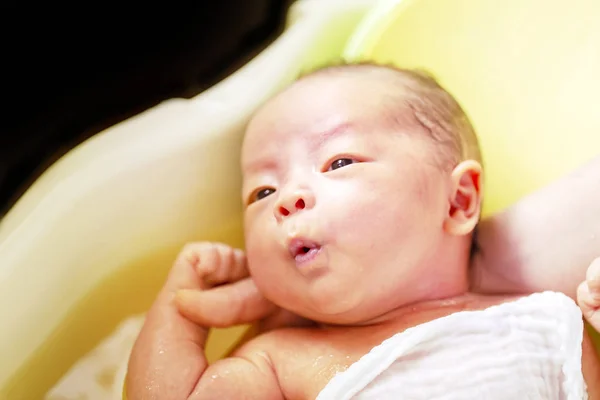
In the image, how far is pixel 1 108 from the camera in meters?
1.01

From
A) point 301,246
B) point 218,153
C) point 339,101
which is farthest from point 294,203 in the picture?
point 218,153

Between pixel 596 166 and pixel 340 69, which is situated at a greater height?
pixel 340 69

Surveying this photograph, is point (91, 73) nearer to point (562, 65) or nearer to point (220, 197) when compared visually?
point (220, 197)

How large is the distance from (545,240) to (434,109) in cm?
21

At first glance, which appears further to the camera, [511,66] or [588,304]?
[511,66]

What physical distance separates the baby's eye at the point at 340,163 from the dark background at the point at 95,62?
451 millimetres

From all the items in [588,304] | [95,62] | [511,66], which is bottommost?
[588,304]

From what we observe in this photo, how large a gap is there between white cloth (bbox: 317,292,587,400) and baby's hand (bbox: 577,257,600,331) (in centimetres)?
1

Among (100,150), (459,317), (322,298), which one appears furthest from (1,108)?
(459,317)

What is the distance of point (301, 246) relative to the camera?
0.72m

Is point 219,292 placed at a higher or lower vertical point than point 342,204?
lower

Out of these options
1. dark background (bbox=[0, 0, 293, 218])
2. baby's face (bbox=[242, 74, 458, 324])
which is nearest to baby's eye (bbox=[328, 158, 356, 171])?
baby's face (bbox=[242, 74, 458, 324])

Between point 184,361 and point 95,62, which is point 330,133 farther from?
point 95,62

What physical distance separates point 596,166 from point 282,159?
15.0 inches
